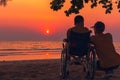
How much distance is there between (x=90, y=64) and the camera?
10367 mm

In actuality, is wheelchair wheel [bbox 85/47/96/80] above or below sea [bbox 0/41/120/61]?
above

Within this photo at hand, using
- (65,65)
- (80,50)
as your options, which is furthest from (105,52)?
(65,65)

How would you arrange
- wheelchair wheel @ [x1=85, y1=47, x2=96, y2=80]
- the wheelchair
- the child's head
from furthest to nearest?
the child's head → the wheelchair → wheelchair wheel @ [x1=85, y1=47, x2=96, y2=80]

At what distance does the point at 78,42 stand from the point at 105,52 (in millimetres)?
698

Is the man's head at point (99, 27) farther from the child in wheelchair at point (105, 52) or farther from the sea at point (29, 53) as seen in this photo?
the sea at point (29, 53)

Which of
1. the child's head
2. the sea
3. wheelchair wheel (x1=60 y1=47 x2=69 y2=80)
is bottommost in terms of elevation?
the sea

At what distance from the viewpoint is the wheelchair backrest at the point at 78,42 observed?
10.4 m

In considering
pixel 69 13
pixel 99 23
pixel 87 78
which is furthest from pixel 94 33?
pixel 69 13

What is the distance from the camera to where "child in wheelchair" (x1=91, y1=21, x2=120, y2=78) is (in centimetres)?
1039

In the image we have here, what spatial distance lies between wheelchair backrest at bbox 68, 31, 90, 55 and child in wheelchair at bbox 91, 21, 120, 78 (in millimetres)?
199

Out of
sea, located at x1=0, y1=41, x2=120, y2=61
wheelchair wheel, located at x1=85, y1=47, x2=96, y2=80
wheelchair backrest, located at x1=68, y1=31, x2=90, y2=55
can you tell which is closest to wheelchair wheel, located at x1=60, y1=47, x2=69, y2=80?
wheelchair backrest, located at x1=68, y1=31, x2=90, y2=55

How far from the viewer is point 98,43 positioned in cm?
1047

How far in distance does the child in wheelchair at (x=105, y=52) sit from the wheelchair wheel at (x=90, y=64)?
204 millimetres

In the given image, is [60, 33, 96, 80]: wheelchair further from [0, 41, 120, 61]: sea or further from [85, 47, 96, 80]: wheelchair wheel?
[0, 41, 120, 61]: sea
